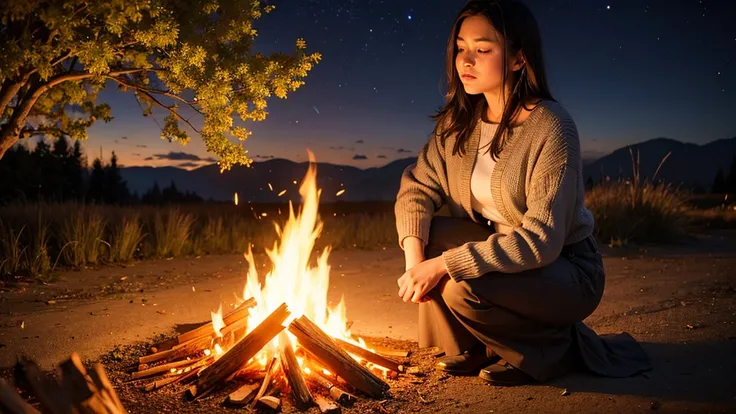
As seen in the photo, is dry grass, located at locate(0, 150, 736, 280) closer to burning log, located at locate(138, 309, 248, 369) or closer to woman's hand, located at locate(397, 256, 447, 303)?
burning log, located at locate(138, 309, 248, 369)

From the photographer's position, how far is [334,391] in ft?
10.8

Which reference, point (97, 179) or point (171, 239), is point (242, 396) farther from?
point (97, 179)

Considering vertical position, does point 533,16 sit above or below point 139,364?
above

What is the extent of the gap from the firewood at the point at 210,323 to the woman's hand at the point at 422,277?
47.5 inches

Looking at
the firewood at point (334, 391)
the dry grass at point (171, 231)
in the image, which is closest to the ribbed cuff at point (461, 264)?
the firewood at point (334, 391)

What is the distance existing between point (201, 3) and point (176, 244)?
4.54 metres

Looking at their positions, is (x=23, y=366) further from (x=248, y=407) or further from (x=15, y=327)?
(x=15, y=327)

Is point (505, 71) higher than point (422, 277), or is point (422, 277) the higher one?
point (505, 71)

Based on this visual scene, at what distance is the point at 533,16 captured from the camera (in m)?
3.56

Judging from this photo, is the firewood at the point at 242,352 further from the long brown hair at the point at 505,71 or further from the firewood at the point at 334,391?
the long brown hair at the point at 505,71

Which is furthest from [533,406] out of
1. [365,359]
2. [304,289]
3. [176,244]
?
[176,244]

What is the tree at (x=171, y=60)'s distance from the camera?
4.73m

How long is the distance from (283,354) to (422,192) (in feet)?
4.19

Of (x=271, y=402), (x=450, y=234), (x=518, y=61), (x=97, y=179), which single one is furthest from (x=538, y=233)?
(x=97, y=179)
